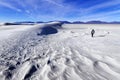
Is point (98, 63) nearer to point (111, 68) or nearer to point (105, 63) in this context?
point (105, 63)

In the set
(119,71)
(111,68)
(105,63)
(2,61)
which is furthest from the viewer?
(2,61)

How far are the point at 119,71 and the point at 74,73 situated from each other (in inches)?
75.2

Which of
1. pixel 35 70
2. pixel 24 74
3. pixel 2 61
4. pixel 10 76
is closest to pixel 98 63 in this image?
pixel 35 70

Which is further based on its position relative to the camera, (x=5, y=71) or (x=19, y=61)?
(x=19, y=61)

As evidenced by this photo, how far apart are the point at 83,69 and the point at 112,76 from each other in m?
1.31

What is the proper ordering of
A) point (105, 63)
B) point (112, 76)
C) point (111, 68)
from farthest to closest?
1. point (105, 63)
2. point (111, 68)
3. point (112, 76)

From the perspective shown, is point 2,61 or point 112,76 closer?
point 112,76

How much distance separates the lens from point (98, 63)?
22.8ft

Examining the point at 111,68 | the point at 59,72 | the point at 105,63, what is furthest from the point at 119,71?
the point at 59,72

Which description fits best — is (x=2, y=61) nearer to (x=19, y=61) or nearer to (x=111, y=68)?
(x=19, y=61)

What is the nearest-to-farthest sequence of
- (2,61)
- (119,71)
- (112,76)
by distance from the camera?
(112,76)
(119,71)
(2,61)

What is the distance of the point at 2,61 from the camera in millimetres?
7828

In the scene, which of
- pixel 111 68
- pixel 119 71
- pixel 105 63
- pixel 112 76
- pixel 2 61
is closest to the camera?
pixel 112 76

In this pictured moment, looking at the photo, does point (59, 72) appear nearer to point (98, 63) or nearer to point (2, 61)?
point (98, 63)
